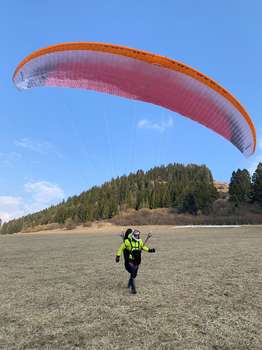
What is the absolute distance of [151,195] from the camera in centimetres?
11906

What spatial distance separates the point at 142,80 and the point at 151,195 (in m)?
106

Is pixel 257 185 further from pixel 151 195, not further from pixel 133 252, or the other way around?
pixel 133 252

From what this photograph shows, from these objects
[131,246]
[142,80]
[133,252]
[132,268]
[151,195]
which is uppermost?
[151,195]

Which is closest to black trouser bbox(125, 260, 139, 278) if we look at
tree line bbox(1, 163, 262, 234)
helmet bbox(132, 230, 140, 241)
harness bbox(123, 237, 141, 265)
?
harness bbox(123, 237, 141, 265)

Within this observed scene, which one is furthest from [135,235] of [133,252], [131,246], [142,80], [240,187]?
[240,187]

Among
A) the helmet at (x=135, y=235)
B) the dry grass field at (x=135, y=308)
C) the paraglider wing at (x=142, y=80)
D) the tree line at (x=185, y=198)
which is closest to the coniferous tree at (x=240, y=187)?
the tree line at (x=185, y=198)

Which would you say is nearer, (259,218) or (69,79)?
(69,79)

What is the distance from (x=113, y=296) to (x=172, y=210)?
94296 millimetres

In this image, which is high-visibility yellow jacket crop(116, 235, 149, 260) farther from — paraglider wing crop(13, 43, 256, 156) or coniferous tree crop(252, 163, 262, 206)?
coniferous tree crop(252, 163, 262, 206)

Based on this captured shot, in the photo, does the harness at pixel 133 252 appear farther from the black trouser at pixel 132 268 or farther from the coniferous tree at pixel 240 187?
the coniferous tree at pixel 240 187

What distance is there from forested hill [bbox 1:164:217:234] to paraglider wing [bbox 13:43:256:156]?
262 ft

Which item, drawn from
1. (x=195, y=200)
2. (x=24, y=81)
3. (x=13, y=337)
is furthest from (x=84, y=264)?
(x=195, y=200)

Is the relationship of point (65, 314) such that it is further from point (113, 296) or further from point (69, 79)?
point (69, 79)

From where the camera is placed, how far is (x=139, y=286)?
1141cm
